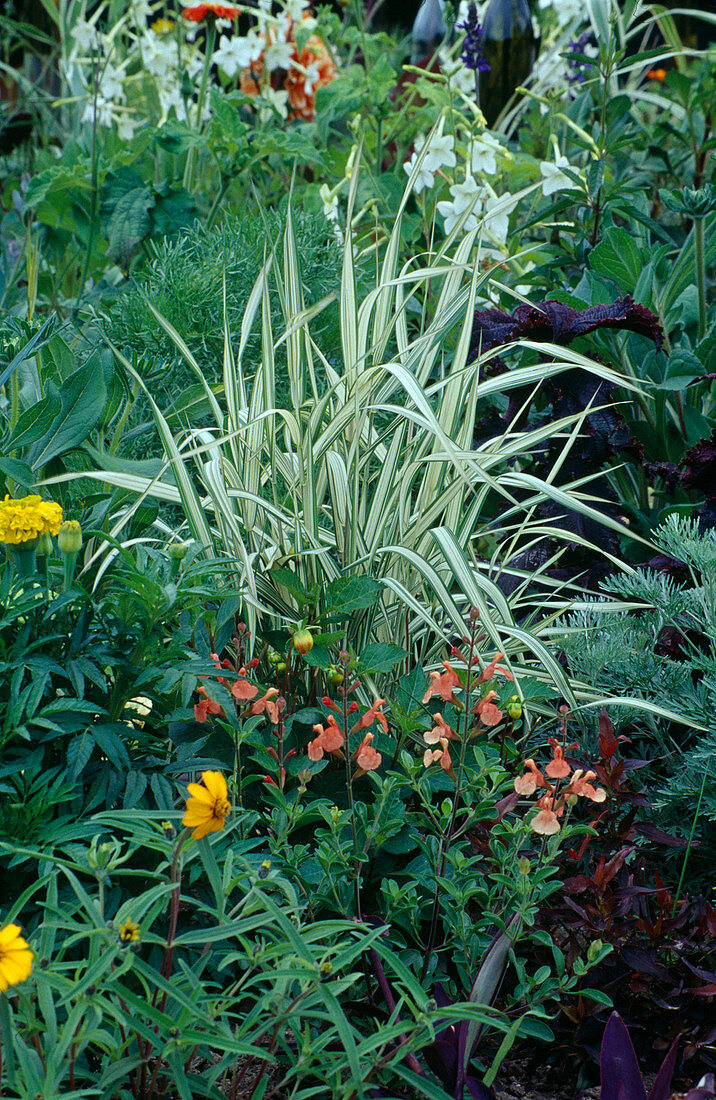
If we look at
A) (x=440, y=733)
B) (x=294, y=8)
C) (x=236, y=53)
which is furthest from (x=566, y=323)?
(x=294, y=8)

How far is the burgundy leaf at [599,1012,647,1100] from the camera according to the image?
3.14 feet

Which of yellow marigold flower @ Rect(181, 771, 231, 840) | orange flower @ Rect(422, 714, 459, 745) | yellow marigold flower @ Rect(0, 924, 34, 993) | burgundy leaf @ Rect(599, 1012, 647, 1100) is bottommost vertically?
burgundy leaf @ Rect(599, 1012, 647, 1100)

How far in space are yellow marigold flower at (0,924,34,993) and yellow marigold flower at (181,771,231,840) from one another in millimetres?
145

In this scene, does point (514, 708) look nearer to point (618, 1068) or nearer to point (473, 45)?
point (618, 1068)

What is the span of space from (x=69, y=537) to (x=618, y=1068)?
812 millimetres

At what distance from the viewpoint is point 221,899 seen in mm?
839

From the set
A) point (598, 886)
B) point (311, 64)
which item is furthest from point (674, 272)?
point (311, 64)

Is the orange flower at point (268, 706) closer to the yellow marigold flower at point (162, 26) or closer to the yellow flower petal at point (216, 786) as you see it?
the yellow flower petal at point (216, 786)

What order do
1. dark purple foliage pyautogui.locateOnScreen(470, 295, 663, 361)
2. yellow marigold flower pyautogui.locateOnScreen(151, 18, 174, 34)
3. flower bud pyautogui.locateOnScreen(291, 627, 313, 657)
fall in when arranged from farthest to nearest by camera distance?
1. yellow marigold flower pyautogui.locateOnScreen(151, 18, 174, 34)
2. dark purple foliage pyautogui.locateOnScreen(470, 295, 663, 361)
3. flower bud pyautogui.locateOnScreen(291, 627, 313, 657)

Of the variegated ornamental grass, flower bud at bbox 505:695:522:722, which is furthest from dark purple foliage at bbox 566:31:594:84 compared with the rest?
flower bud at bbox 505:695:522:722

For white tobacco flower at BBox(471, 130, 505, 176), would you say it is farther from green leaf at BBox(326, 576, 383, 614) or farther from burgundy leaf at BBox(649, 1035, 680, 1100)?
burgundy leaf at BBox(649, 1035, 680, 1100)

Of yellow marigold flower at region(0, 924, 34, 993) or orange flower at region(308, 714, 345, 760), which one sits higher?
yellow marigold flower at region(0, 924, 34, 993)

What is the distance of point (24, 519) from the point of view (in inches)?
42.8

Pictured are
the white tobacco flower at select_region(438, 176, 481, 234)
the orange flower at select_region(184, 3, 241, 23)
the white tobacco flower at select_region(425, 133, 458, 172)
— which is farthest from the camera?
the orange flower at select_region(184, 3, 241, 23)
